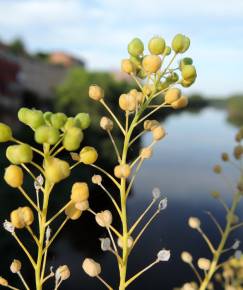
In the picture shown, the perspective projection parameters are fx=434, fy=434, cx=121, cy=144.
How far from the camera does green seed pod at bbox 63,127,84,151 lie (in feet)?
1.81

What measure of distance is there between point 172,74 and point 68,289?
677cm

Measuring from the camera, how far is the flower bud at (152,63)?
2.11 ft

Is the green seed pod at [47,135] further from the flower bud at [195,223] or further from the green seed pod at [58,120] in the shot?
the flower bud at [195,223]

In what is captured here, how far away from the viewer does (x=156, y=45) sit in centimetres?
64

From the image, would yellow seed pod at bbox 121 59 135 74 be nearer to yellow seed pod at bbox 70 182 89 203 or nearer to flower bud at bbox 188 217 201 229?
yellow seed pod at bbox 70 182 89 203

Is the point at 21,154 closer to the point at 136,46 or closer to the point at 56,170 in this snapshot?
the point at 56,170

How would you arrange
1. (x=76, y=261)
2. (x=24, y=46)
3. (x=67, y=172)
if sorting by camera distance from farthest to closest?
(x=24, y=46) → (x=76, y=261) → (x=67, y=172)

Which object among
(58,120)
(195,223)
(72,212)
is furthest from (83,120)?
(195,223)

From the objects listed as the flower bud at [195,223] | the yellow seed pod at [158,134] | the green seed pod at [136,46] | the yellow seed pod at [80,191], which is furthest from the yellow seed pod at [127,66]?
the flower bud at [195,223]

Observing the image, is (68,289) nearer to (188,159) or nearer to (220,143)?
(188,159)

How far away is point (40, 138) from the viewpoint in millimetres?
559

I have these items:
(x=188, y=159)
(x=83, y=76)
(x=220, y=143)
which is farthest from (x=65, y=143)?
(x=83, y=76)

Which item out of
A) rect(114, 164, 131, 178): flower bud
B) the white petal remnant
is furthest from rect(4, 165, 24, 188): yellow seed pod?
the white petal remnant

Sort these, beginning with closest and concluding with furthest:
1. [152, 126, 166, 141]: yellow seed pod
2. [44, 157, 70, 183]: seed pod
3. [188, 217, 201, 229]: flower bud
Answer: [44, 157, 70, 183]: seed pod → [152, 126, 166, 141]: yellow seed pod → [188, 217, 201, 229]: flower bud
